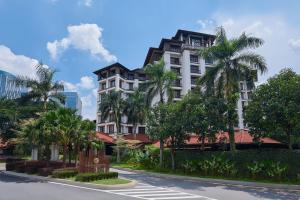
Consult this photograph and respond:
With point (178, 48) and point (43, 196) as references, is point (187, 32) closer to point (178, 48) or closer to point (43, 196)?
point (178, 48)

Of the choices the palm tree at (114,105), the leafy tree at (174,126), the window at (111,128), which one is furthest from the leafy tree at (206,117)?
the window at (111,128)

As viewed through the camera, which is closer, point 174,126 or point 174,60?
point 174,126

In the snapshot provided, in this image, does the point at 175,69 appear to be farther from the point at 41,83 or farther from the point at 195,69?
the point at 41,83

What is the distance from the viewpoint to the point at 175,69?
217 feet

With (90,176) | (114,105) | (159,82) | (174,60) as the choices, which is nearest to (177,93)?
(174,60)

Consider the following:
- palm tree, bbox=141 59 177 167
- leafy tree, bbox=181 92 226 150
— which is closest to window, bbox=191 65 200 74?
palm tree, bbox=141 59 177 167

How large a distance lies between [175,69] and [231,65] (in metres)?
38.8

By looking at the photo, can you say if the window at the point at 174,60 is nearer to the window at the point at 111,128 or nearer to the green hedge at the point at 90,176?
the window at the point at 111,128

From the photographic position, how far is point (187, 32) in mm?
68438

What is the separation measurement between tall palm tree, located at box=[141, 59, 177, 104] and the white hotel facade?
26520 mm

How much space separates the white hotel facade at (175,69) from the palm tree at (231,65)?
3268cm

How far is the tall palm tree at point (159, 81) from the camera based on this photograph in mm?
34356

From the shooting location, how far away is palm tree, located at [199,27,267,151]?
1057 inches

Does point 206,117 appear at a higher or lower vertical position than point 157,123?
higher
